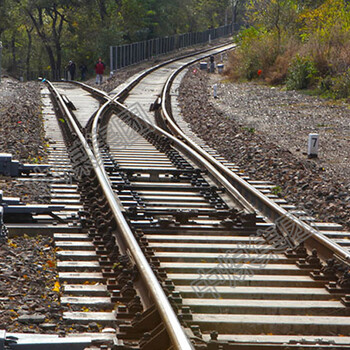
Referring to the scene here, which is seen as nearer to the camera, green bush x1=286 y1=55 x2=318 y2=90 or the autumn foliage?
the autumn foliage

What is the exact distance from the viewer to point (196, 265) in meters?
5.97

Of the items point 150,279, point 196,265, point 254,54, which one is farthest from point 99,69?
point 150,279

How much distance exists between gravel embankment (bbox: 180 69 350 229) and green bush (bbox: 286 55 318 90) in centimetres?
69

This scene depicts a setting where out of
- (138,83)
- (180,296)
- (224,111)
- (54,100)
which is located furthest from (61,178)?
(138,83)

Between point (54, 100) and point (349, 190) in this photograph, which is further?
point (54, 100)

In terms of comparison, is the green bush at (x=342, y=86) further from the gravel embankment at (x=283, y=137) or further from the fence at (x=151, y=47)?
the fence at (x=151, y=47)

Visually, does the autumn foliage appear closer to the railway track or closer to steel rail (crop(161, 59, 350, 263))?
steel rail (crop(161, 59, 350, 263))

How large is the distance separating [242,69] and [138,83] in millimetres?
5125

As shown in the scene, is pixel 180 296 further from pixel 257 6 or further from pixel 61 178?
pixel 257 6

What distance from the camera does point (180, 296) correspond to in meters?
5.05

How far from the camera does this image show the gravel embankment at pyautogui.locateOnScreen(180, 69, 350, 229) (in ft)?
30.9

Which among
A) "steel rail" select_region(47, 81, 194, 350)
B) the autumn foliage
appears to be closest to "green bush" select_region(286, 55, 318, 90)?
the autumn foliage

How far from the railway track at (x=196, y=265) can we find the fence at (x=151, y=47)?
3710 centimetres

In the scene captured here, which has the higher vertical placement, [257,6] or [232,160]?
[257,6]
